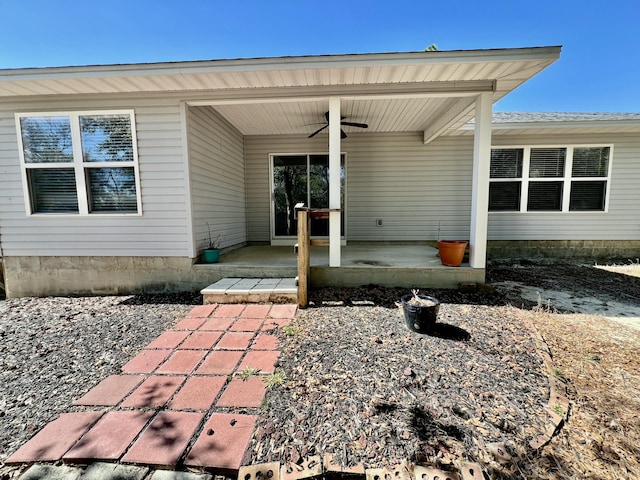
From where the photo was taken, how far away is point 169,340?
2781 mm

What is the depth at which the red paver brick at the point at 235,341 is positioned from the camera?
2.61m

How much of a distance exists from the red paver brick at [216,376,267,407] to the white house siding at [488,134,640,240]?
21.0 ft

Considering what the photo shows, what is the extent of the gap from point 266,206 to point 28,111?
162 inches

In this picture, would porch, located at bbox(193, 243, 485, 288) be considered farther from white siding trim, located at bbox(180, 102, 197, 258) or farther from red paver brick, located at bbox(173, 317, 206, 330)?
red paver brick, located at bbox(173, 317, 206, 330)

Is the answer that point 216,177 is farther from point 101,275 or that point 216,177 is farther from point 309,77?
point 309,77

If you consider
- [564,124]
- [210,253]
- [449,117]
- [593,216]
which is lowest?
[210,253]

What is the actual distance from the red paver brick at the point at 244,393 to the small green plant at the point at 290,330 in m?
0.71

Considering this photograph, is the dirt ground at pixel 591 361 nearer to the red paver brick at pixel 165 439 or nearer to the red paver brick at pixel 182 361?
the red paver brick at pixel 165 439

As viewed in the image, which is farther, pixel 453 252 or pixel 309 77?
pixel 453 252

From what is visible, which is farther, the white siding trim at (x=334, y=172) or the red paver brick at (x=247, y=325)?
the white siding trim at (x=334, y=172)

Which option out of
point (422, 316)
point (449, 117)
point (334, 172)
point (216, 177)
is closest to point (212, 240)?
point (216, 177)

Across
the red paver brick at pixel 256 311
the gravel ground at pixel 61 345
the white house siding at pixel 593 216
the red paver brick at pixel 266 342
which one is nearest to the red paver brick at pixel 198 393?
the red paver brick at pixel 266 342

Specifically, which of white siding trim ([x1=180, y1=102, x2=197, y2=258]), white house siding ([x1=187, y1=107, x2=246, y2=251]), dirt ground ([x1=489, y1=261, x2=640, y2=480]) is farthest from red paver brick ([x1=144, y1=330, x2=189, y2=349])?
dirt ground ([x1=489, y1=261, x2=640, y2=480])

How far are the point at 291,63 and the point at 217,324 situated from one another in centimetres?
311
